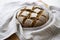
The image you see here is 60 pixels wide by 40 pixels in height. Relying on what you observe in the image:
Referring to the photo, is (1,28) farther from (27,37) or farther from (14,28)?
(27,37)

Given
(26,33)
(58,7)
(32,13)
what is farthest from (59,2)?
(26,33)

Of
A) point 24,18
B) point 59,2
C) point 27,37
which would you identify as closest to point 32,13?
point 24,18

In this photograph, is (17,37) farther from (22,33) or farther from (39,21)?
(39,21)

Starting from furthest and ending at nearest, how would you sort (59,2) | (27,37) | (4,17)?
(59,2) < (4,17) < (27,37)

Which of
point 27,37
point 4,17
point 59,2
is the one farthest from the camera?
point 59,2

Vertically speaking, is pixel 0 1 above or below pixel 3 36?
above

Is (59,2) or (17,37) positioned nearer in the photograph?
(17,37)
